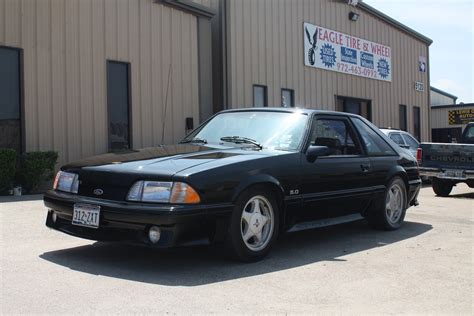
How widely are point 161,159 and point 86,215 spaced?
2.65 feet

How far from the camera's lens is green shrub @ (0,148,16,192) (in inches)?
383

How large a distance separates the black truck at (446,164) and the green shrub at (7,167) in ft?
28.3

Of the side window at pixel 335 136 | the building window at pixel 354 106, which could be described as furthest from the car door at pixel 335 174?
the building window at pixel 354 106

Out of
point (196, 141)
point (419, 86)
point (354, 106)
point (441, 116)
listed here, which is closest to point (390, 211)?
point (196, 141)

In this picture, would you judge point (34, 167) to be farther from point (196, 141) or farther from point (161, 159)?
point (161, 159)

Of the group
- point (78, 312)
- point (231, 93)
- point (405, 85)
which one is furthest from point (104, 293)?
point (405, 85)

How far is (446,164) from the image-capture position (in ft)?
38.7

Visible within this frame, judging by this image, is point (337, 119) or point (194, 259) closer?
point (194, 259)

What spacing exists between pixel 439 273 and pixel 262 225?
5.18 ft

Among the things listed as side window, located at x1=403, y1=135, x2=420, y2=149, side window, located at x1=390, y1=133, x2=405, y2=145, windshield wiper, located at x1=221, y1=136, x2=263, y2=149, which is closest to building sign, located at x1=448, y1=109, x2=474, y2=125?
side window, located at x1=403, y1=135, x2=420, y2=149

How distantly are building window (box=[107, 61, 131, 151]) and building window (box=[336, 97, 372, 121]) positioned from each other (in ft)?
33.8

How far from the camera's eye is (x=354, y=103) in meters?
22.2

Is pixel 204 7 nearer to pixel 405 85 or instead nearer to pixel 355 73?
pixel 355 73

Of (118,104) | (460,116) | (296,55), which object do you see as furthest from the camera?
(460,116)
